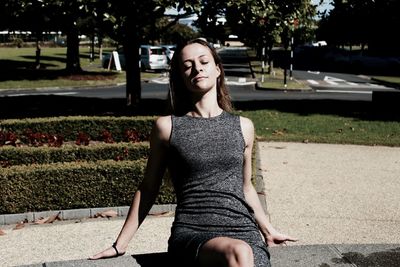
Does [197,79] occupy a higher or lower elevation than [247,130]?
higher

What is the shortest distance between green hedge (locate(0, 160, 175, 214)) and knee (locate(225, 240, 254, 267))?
3772 mm

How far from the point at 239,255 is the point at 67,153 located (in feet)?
17.4

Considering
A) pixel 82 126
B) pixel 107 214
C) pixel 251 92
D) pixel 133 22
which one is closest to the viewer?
pixel 107 214

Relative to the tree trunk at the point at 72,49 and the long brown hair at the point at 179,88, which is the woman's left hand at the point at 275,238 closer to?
the long brown hair at the point at 179,88

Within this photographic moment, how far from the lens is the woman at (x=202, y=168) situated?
297 centimetres

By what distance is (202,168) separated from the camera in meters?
3.07

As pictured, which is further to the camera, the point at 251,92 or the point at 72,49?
the point at 72,49

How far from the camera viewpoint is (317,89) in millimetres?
25766

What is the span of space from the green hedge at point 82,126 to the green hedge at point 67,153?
2.31 metres

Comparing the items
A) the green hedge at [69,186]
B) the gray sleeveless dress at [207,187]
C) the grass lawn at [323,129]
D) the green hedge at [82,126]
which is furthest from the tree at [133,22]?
the gray sleeveless dress at [207,187]

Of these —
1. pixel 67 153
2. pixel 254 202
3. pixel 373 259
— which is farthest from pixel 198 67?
pixel 67 153

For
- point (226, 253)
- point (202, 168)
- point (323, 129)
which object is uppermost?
point (202, 168)

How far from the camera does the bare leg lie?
262 centimetres

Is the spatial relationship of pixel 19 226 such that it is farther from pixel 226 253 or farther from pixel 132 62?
pixel 132 62
